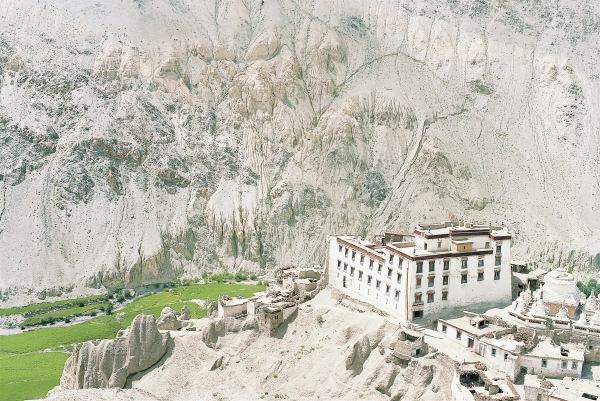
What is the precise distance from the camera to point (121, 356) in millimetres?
59969

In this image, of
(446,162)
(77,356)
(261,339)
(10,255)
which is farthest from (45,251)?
(446,162)

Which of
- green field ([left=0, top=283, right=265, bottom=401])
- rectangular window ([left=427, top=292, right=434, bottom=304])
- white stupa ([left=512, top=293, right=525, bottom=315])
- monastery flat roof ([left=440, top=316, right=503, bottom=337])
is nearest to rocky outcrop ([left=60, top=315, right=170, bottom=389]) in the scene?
green field ([left=0, top=283, right=265, bottom=401])

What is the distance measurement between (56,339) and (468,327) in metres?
43.4

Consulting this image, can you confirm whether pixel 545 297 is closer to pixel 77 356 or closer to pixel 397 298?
pixel 397 298

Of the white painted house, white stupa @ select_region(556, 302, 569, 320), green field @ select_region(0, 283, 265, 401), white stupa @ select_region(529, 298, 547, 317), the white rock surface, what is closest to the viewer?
the white rock surface

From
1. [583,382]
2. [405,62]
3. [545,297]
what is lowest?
[583,382]

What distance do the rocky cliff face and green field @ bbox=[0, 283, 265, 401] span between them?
8794 millimetres

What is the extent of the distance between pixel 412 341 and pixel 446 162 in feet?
182

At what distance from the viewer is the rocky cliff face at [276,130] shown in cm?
10031

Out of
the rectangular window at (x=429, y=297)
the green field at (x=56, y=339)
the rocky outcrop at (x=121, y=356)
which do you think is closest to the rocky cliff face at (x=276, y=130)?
the green field at (x=56, y=339)

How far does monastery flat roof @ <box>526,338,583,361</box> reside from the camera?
1996 inches

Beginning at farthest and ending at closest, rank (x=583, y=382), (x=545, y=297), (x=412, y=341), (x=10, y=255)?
(x=10, y=255) → (x=545, y=297) → (x=412, y=341) → (x=583, y=382)

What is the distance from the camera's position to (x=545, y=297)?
57562 mm

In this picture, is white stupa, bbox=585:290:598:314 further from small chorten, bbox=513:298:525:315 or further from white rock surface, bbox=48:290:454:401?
white rock surface, bbox=48:290:454:401
